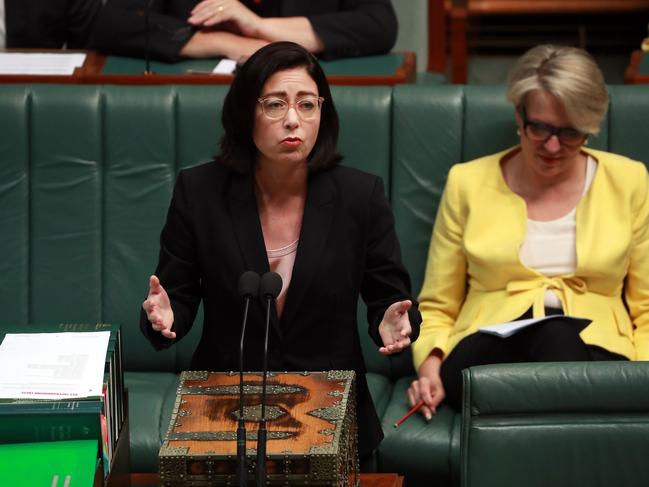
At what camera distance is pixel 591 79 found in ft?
9.71

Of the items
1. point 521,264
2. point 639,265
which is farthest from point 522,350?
point 639,265

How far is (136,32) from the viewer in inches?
144

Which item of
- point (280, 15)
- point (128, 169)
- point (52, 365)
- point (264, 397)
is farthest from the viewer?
point (280, 15)

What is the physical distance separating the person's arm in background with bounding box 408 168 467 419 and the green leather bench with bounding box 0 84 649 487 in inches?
6.4

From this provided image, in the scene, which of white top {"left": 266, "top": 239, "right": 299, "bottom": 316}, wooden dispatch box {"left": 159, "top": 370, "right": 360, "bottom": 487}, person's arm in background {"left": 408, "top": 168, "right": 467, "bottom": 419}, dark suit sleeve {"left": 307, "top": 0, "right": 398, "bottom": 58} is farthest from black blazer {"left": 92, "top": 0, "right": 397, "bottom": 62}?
wooden dispatch box {"left": 159, "top": 370, "right": 360, "bottom": 487}

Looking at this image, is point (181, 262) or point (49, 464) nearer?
point (49, 464)

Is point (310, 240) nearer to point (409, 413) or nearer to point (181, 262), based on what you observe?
point (181, 262)

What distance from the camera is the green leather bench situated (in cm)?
330

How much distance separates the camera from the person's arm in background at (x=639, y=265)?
3.03 metres

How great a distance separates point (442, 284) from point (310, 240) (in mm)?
664

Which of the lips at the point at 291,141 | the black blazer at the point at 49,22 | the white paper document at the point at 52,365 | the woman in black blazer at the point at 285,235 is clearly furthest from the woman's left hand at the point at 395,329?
the black blazer at the point at 49,22

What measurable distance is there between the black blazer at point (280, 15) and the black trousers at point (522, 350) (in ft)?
3.55

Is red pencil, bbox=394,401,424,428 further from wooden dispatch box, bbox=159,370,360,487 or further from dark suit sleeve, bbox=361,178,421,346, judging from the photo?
wooden dispatch box, bbox=159,370,360,487

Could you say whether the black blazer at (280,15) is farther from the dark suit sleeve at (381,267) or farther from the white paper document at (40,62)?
the dark suit sleeve at (381,267)
